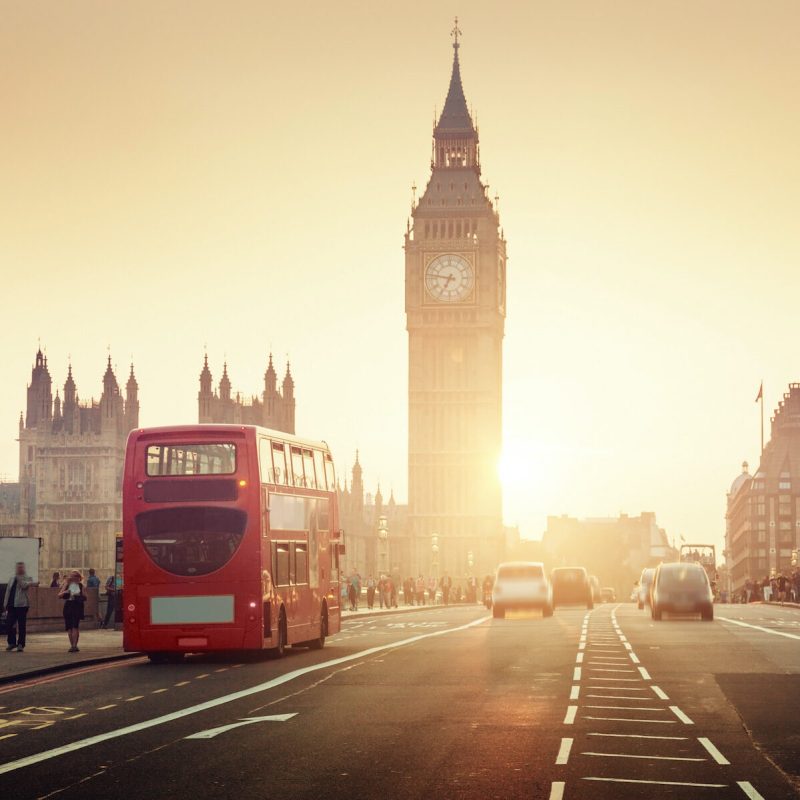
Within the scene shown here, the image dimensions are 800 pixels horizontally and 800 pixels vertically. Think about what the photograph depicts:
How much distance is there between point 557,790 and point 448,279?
404 ft

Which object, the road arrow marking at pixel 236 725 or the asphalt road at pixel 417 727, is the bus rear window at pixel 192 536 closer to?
the asphalt road at pixel 417 727

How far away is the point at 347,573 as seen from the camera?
5320 inches

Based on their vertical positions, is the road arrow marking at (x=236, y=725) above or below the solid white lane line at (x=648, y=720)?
above

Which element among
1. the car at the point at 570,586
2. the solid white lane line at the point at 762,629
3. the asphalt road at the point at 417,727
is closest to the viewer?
the asphalt road at the point at 417,727

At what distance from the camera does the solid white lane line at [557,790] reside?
11.2 m

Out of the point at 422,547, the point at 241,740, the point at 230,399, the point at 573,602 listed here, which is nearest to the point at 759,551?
the point at 422,547

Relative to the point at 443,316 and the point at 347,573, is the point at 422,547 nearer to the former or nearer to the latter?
the point at 347,573

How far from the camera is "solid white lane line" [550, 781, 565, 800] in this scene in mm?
11164

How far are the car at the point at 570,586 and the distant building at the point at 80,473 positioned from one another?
6031cm

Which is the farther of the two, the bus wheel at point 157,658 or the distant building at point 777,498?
the distant building at point 777,498

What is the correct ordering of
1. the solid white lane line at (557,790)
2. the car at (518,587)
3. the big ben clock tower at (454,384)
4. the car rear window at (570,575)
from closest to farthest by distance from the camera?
the solid white lane line at (557,790)
the car at (518,587)
the car rear window at (570,575)
the big ben clock tower at (454,384)

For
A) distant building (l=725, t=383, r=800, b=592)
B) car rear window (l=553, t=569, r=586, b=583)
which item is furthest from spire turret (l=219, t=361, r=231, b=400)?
distant building (l=725, t=383, r=800, b=592)

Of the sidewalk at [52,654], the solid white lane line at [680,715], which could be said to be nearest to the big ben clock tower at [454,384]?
the sidewalk at [52,654]

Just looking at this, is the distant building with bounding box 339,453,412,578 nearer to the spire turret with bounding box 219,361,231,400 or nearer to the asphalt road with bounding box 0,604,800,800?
the spire turret with bounding box 219,361,231,400
